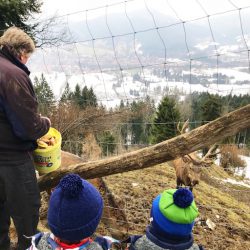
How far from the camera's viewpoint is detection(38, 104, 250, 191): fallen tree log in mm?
2570

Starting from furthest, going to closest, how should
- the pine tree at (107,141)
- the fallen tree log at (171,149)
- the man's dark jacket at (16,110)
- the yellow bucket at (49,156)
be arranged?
the pine tree at (107,141), the yellow bucket at (49,156), the fallen tree log at (171,149), the man's dark jacket at (16,110)

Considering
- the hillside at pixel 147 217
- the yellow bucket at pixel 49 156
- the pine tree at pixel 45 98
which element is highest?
the yellow bucket at pixel 49 156

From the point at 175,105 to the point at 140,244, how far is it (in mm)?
27817

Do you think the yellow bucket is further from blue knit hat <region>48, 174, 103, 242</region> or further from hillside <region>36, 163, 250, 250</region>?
blue knit hat <region>48, 174, 103, 242</region>

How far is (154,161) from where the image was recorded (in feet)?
9.37

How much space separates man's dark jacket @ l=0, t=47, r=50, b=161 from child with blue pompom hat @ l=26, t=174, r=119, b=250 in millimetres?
897

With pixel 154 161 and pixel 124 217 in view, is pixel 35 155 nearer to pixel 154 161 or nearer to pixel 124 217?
pixel 154 161

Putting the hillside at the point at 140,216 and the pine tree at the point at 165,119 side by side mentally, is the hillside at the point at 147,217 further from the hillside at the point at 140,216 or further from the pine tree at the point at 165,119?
the pine tree at the point at 165,119

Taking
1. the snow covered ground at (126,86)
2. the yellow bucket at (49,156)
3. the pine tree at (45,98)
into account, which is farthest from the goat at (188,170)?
the pine tree at (45,98)

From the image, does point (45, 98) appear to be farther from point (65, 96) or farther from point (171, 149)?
point (171, 149)

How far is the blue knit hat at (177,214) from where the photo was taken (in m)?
1.77

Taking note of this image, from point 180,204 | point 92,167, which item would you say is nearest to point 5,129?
point 92,167

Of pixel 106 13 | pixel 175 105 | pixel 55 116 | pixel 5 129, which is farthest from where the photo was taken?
pixel 175 105

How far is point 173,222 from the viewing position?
178 centimetres
